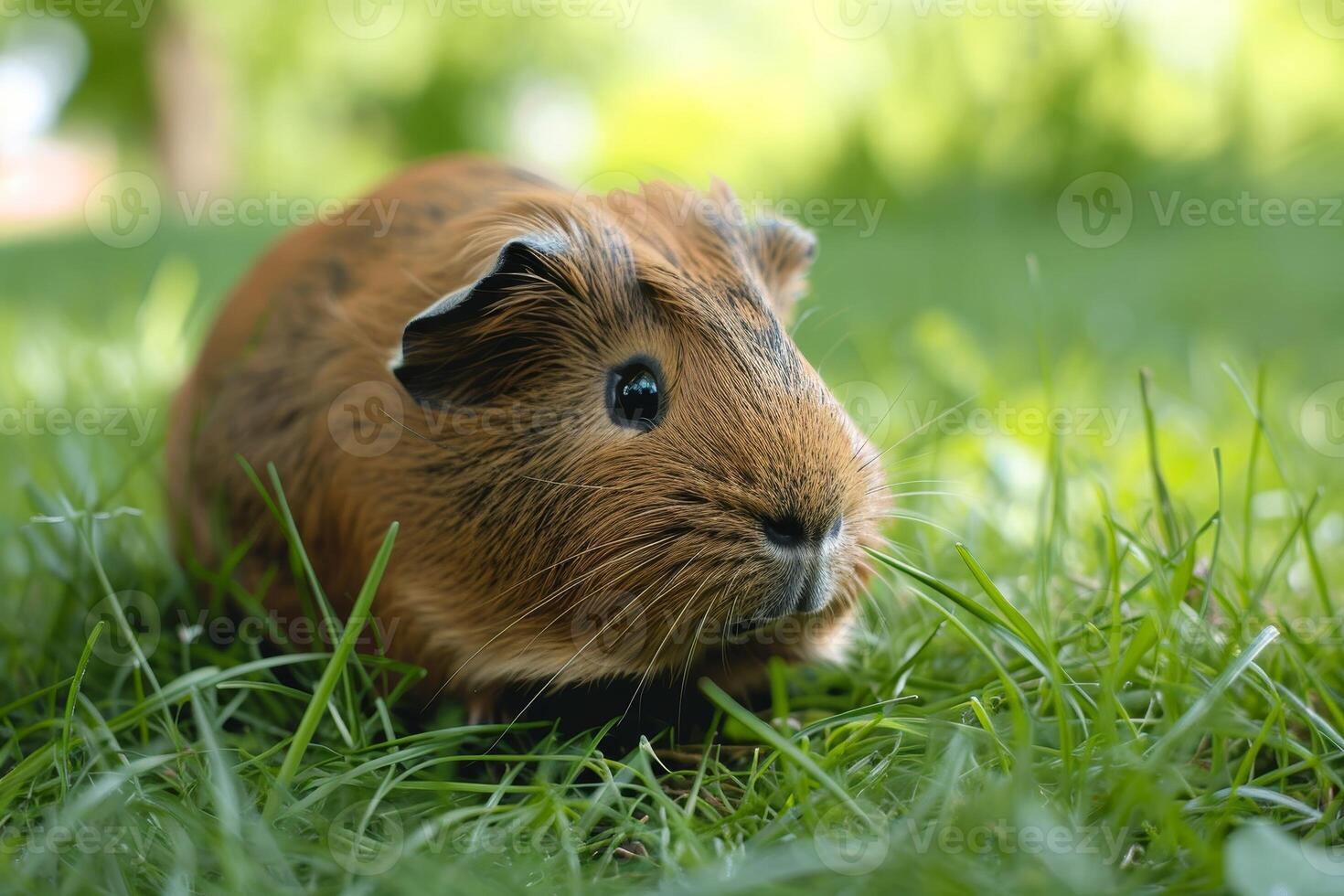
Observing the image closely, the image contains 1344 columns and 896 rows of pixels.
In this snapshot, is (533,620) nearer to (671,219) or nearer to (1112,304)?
(671,219)

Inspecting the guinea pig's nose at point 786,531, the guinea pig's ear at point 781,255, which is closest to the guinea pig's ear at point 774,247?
the guinea pig's ear at point 781,255

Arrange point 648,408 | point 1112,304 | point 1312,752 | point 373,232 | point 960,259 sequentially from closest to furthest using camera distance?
1. point 1312,752
2. point 648,408
3. point 373,232
4. point 1112,304
5. point 960,259

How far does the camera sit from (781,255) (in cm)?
254

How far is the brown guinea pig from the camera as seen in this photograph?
194 centimetres

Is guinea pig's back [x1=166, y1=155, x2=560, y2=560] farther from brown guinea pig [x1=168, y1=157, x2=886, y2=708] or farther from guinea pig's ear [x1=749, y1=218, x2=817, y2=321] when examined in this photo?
guinea pig's ear [x1=749, y1=218, x2=817, y2=321]

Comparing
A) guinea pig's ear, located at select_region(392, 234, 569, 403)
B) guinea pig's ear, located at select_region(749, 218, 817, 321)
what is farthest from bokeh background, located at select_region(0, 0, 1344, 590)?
guinea pig's ear, located at select_region(392, 234, 569, 403)

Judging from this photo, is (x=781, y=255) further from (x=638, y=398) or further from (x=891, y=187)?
(x=891, y=187)

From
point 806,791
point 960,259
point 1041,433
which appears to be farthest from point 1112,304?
point 806,791

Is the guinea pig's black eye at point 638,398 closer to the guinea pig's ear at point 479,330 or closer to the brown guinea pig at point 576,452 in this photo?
the brown guinea pig at point 576,452

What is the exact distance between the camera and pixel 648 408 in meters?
2.09

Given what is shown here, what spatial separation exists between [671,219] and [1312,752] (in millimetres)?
1618

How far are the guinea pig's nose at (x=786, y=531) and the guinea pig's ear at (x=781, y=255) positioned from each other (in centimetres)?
74

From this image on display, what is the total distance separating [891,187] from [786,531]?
977 centimetres

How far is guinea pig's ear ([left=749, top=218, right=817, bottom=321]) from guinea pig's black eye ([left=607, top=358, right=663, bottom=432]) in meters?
0.49
